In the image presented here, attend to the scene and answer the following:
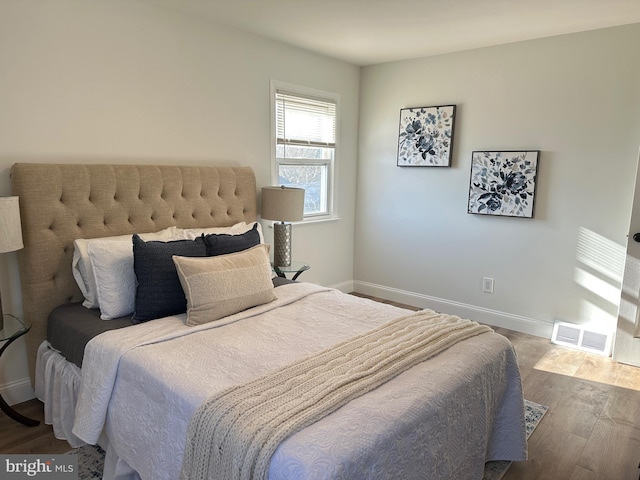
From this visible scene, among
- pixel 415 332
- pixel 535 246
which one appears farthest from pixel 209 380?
pixel 535 246

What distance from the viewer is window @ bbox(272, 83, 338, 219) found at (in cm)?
377

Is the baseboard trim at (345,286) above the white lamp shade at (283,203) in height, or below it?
below

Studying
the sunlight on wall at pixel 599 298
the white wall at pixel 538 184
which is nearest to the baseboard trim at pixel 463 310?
the white wall at pixel 538 184

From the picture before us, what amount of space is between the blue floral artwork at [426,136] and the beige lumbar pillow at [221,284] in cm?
225

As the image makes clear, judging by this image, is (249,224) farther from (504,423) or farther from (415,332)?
(504,423)

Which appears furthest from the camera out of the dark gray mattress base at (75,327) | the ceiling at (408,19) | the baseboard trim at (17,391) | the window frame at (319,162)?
the window frame at (319,162)

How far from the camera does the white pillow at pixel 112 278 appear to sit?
2.26 m

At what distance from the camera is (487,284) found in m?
3.92

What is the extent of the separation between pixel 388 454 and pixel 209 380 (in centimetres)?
68

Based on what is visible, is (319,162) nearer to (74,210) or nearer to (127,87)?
(127,87)

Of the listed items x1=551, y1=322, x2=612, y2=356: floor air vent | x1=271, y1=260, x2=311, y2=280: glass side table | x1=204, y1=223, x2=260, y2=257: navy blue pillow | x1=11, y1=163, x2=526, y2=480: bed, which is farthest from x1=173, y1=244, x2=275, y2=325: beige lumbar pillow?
x1=551, y1=322, x2=612, y2=356: floor air vent

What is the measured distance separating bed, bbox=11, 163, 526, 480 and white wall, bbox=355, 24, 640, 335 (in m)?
1.76

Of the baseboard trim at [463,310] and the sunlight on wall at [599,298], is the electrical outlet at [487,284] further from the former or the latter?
the sunlight on wall at [599,298]

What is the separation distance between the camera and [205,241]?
259 cm
